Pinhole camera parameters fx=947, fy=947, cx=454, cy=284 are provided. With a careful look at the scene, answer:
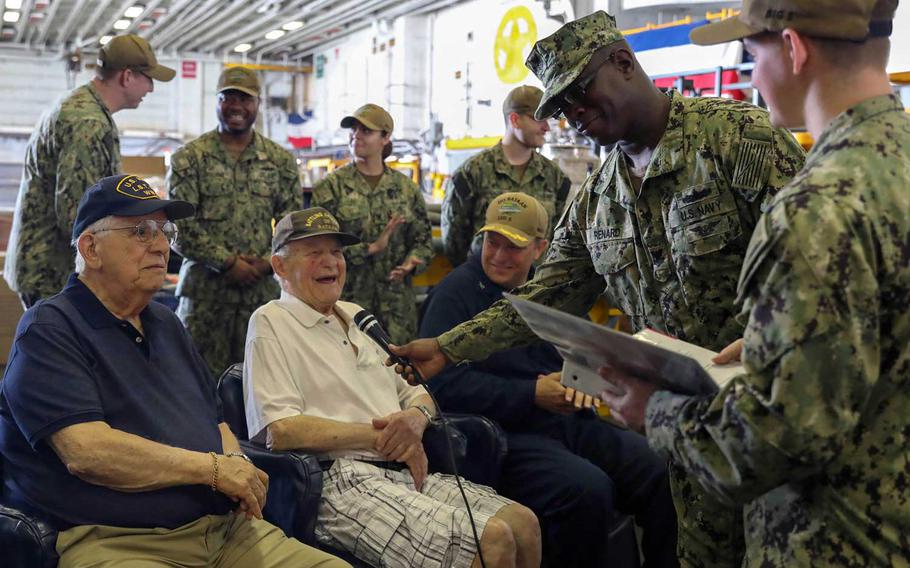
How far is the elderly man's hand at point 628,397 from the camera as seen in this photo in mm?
1436

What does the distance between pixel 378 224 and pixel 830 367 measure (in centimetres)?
364

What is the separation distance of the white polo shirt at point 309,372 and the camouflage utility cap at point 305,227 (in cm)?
18

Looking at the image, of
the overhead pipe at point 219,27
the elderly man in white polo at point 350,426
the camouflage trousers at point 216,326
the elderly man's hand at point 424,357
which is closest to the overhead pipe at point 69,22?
the overhead pipe at point 219,27

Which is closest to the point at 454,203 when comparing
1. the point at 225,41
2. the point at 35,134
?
the point at 35,134

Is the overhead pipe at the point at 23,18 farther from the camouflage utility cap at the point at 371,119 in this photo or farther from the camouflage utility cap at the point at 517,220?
the camouflage utility cap at the point at 517,220

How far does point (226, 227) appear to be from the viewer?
4.19m

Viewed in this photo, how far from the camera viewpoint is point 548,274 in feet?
7.70

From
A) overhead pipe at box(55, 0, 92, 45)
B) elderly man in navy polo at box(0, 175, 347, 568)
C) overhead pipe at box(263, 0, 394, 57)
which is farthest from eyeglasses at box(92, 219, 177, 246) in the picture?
overhead pipe at box(55, 0, 92, 45)

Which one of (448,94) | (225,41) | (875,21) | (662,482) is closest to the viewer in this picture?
(875,21)

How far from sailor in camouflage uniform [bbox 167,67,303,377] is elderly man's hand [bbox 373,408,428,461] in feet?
5.42

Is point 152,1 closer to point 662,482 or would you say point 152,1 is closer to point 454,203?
point 454,203

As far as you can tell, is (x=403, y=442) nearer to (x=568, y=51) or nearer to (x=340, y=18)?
(x=568, y=51)

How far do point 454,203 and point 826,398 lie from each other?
3623 mm

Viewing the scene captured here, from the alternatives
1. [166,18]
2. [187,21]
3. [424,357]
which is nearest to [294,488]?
[424,357]
